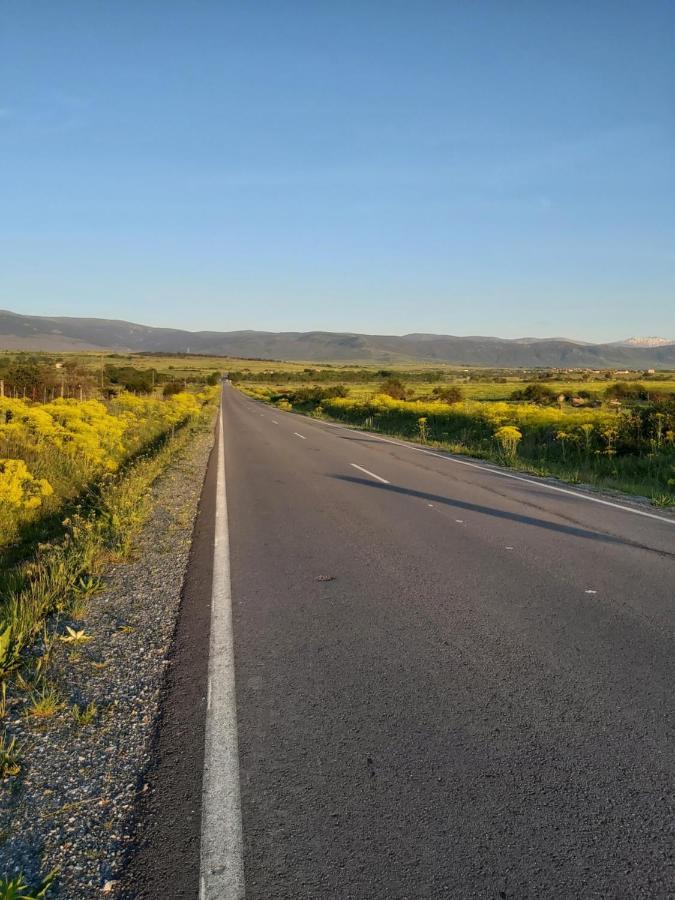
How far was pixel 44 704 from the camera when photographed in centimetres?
333

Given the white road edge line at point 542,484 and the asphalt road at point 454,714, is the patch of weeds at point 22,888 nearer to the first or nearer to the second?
the asphalt road at point 454,714

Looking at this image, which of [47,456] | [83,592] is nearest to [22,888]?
[83,592]

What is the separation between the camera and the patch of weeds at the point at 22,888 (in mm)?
2023

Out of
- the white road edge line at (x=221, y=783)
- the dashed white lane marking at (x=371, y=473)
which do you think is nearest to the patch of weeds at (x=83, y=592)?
the white road edge line at (x=221, y=783)

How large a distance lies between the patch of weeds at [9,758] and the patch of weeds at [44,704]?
0.86 feet

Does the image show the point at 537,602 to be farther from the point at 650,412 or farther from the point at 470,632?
the point at 650,412

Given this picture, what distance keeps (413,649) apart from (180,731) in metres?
1.68

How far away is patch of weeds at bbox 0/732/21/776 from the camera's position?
2.82 meters

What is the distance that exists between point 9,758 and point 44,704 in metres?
0.45

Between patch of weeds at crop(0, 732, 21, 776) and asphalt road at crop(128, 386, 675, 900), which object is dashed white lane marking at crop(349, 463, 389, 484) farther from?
patch of weeds at crop(0, 732, 21, 776)

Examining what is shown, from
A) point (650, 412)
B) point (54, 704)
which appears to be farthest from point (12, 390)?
point (54, 704)

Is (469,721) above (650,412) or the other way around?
the other way around

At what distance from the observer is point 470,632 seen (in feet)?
14.8

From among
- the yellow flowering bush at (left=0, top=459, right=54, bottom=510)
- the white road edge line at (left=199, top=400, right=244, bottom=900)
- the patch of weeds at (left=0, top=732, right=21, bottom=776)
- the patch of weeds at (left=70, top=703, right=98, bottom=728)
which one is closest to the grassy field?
the yellow flowering bush at (left=0, top=459, right=54, bottom=510)
